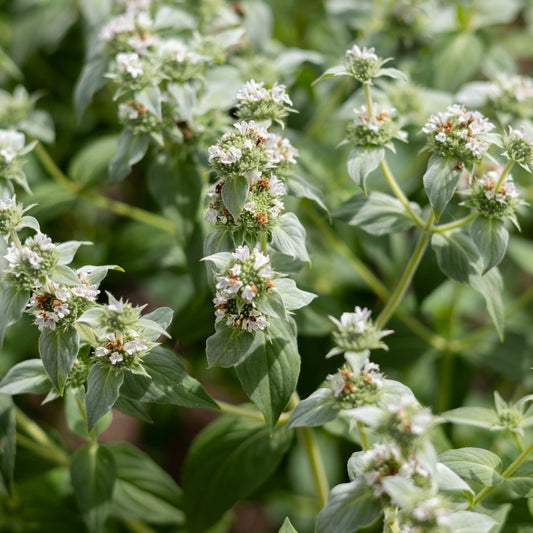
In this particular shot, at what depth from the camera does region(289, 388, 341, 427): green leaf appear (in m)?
1.67

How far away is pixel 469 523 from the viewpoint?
5.09ft

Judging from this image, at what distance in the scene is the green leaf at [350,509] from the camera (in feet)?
5.14

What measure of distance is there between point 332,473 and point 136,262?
4.86 ft

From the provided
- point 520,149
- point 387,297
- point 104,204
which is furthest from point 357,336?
point 104,204

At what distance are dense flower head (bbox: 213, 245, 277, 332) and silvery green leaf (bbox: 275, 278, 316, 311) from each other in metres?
0.07

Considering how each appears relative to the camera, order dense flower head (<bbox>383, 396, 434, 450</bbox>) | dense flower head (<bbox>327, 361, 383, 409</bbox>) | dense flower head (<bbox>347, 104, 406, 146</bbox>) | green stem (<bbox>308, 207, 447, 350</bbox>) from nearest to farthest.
→ dense flower head (<bbox>383, 396, 434, 450</bbox>), dense flower head (<bbox>327, 361, 383, 409</bbox>), dense flower head (<bbox>347, 104, 406, 146</bbox>), green stem (<bbox>308, 207, 447, 350</bbox>)

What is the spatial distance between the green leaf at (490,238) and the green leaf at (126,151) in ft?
3.57

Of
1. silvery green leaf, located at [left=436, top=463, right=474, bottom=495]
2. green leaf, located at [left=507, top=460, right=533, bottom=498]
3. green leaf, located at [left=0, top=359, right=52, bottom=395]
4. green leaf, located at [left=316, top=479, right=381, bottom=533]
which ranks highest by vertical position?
green leaf, located at [left=0, top=359, right=52, bottom=395]

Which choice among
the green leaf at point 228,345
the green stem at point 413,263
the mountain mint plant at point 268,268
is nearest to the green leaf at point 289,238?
the mountain mint plant at point 268,268

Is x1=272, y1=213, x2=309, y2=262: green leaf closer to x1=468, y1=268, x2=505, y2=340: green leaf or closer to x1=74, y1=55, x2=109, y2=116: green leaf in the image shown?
x1=468, y1=268, x2=505, y2=340: green leaf

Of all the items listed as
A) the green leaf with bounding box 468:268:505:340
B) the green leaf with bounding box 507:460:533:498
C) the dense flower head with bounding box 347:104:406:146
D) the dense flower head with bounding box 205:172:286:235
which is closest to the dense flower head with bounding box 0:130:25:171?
the dense flower head with bounding box 205:172:286:235

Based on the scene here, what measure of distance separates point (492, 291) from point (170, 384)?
1.03 m

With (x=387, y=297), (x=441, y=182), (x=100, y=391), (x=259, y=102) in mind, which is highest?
(x=259, y=102)

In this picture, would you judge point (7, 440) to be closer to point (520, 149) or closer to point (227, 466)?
point (227, 466)
